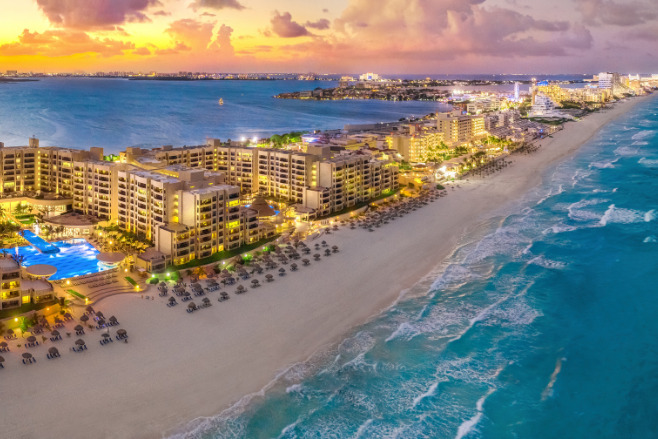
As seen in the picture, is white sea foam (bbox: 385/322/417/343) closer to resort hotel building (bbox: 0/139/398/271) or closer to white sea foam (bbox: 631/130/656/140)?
resort hotel building (bbox: 0/139/398/271)

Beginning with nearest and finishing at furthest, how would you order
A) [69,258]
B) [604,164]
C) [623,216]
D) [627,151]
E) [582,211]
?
[69,258] → [623,216] → [582,211] → [604,164] → [627,151]

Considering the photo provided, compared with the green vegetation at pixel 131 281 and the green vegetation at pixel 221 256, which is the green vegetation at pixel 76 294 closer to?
the green vegetation at pixel 131 281

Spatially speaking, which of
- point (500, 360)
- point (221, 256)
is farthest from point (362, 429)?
point (221, 256)

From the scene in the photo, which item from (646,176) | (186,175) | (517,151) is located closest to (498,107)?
(517,151)

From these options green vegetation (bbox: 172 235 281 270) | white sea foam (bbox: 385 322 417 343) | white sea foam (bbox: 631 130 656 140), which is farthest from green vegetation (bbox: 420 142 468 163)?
white sea foam (bbox: 385 322 417 343)

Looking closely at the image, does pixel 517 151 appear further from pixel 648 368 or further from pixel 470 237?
pixel 648 368

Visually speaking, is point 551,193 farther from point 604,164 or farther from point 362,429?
point 362,429
